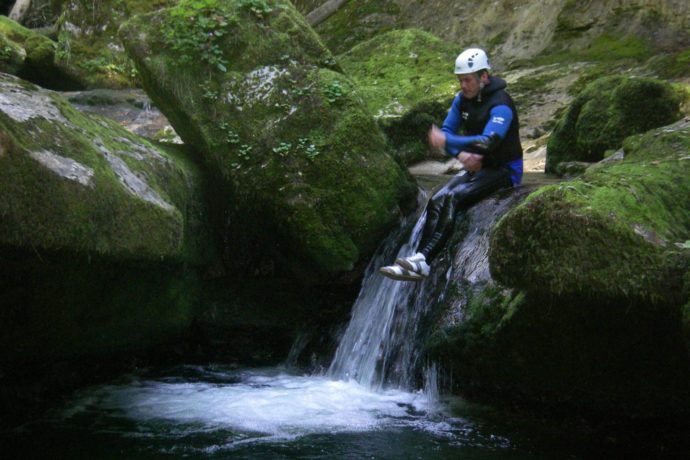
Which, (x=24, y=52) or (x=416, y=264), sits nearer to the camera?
(x=416, y=264)

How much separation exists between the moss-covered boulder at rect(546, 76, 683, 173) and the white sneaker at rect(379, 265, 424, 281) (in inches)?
161

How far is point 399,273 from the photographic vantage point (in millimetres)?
5477

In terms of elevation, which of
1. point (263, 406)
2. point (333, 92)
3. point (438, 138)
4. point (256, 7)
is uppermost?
point (256, 7)

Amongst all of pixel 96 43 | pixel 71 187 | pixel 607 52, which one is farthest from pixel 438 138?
pixel 96 43

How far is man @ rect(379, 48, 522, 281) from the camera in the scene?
6039 mm

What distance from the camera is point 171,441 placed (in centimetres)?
441

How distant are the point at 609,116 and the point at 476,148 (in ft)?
10.4

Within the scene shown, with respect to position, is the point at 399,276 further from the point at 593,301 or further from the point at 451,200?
the point at 593,301

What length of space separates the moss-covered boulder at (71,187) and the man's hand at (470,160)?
263 centimetres

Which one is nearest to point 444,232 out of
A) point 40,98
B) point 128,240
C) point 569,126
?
point 128,240

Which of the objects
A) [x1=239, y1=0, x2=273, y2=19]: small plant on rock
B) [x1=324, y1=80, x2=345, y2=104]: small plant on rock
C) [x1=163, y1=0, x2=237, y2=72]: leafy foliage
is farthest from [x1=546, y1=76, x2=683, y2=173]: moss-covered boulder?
[x1=163, y1=0, x2=237, y2=72]: leafy foliage

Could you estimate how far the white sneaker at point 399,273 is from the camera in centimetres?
543

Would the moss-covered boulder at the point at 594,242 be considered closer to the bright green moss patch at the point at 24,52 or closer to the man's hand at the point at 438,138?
the man's hand at the point at 438,138

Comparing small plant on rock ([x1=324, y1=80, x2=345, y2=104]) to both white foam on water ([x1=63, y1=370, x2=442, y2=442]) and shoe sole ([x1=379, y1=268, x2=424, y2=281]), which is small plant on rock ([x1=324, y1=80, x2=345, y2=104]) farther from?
white foam on water ([x1=63, y1=370, x2=442, y2=442])
